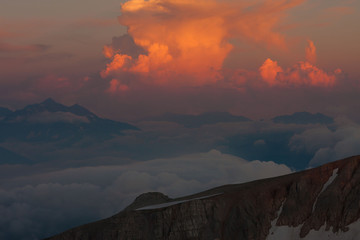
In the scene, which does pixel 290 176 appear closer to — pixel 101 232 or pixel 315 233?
pixel 315 233

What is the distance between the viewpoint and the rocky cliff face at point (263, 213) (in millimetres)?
163750

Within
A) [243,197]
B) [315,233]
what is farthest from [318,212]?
[243,197]

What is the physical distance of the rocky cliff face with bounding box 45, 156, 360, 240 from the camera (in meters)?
164

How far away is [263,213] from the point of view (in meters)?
172

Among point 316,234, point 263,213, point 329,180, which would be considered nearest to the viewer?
point 316,234

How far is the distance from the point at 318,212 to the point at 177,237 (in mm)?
41643

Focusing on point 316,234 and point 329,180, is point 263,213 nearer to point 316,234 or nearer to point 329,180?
point 316,234

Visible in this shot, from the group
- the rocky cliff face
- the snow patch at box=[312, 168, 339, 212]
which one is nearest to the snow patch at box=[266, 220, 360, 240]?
the rocky cliff face

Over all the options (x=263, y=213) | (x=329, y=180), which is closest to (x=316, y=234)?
(x=263, y=213)

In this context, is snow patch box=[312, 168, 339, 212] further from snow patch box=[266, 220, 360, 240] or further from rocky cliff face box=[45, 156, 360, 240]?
snow patch box=[266, 220, 360, 240]

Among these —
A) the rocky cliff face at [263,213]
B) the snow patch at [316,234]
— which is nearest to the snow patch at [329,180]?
the rocky cliff face at [263,213]

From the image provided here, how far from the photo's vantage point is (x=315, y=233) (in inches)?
6373

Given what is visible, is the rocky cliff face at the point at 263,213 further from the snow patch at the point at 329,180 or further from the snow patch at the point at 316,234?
the snow patch at the point at 316,234

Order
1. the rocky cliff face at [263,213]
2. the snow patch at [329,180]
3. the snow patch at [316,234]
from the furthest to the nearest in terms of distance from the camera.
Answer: the snow patch at [329,180] → the rocky cliff face at [263,213] → the snow patch at [316,234]
